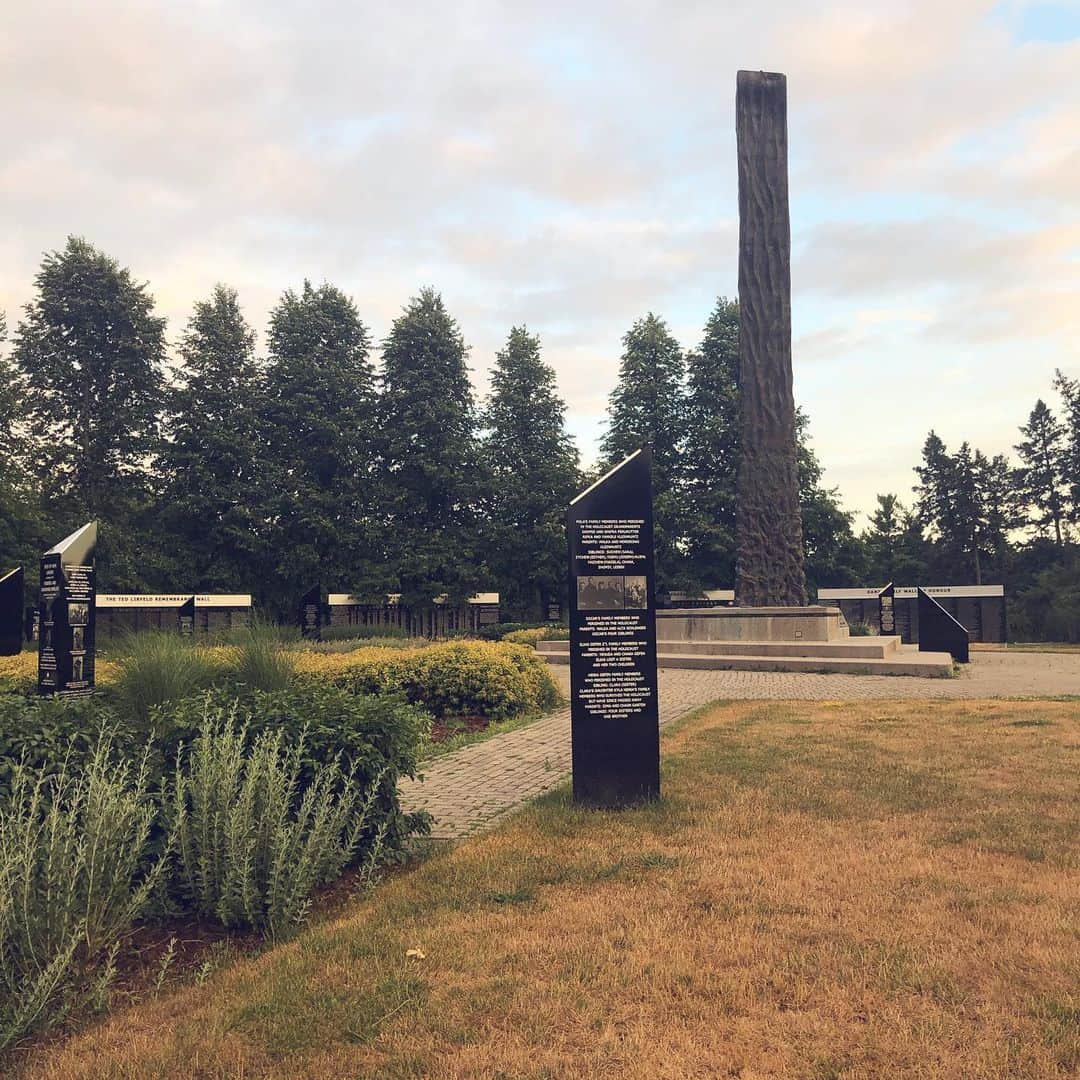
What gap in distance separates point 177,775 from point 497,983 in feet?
6.15

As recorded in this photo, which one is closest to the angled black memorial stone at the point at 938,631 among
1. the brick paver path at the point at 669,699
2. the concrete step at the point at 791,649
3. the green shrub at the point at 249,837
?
the brick paver path at the point at 669,699

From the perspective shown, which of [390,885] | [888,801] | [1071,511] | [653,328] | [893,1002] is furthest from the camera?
[1071,511]

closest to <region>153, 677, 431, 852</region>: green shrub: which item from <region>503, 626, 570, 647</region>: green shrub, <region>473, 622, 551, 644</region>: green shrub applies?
<region>503, 626, 570, 647</region>: green shrub

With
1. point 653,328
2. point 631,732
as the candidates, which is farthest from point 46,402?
point 631,732

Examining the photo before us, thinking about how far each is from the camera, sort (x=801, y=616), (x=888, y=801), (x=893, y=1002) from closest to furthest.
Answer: (x=893, y=1002), (x=888, y=801), (x=801, y=616)

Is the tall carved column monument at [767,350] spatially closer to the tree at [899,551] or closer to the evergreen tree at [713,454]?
the evergreen tree at [713,454]

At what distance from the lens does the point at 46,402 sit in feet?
95.1

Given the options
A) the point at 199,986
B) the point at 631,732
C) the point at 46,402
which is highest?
the point at 46,402

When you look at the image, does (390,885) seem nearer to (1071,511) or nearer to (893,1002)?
(893,1002)

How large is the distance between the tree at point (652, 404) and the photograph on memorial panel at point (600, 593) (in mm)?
26902

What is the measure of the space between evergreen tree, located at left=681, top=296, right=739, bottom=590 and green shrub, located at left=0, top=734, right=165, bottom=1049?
28245 mm

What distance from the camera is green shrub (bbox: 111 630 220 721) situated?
721 centimetres

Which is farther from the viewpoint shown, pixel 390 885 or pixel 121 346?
pixel 121 346

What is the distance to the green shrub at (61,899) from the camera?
309cm
